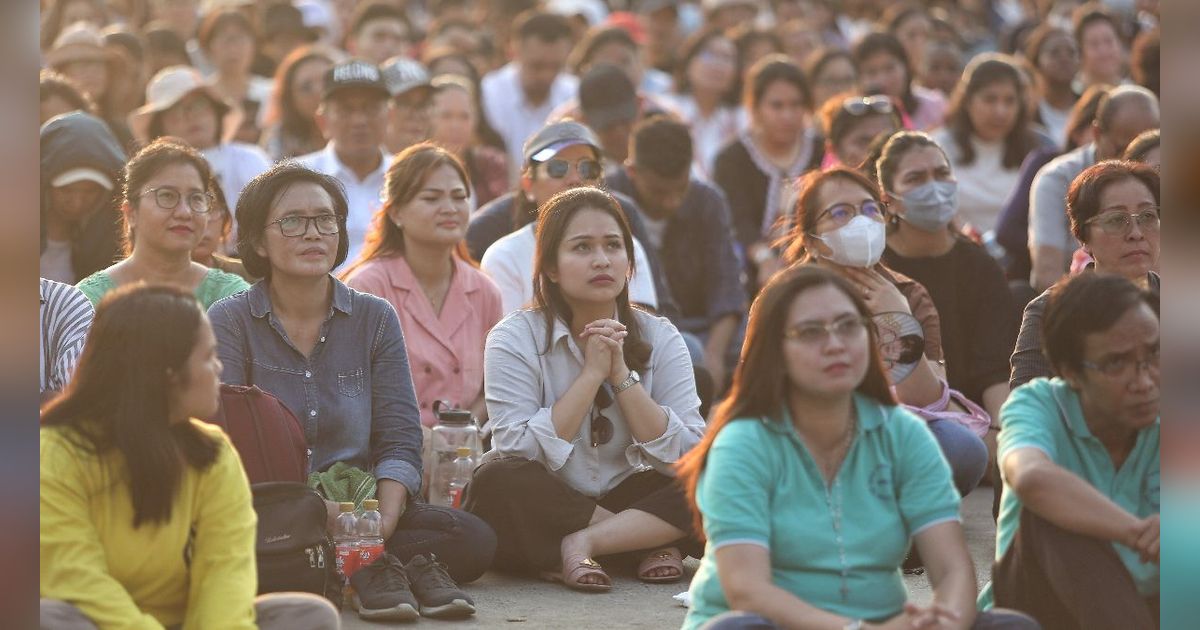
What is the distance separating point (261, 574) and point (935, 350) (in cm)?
265

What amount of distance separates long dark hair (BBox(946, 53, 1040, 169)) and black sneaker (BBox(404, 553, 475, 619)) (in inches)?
214

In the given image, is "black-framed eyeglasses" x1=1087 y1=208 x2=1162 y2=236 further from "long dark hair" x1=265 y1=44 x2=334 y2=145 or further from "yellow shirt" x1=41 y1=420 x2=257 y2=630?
"long dark hair" x1=265 y1=44 x2=334 y2=145

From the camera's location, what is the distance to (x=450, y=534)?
5.86 metres

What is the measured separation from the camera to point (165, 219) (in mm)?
6238

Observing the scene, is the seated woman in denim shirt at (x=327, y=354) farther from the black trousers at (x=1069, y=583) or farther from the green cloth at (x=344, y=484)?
the black trousers at (x=1069, y=583)

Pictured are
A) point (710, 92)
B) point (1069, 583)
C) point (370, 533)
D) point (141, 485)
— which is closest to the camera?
point (141, 485)

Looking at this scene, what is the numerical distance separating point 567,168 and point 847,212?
1.62 meters

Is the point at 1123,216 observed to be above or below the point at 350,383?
above

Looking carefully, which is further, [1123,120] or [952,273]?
[1123,120]

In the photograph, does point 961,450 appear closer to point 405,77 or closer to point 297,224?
point 297,224

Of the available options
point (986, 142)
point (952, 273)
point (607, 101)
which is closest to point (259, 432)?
point (952, 273)

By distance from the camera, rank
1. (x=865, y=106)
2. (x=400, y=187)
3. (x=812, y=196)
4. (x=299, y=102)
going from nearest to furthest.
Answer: (x=812, y=196) → (x=400, y=187) → (x=865, y=106) → (x=299, y=102)

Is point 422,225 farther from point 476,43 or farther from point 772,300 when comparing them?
point 476,43

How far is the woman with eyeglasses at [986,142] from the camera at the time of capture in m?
10.2
